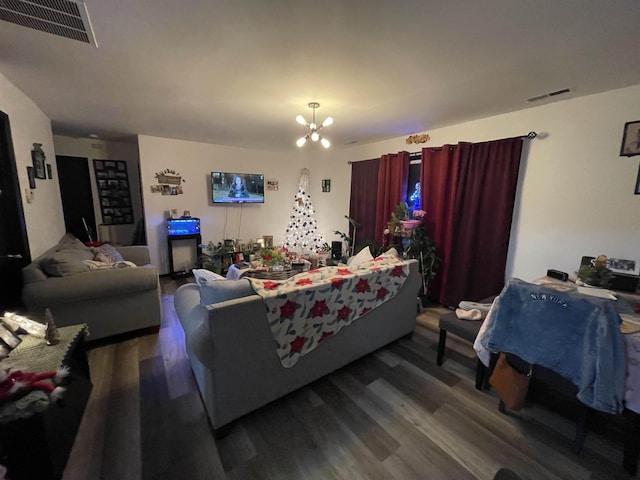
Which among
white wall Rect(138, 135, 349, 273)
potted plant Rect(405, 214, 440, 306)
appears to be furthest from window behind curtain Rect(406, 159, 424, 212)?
white wall Rect(138, 135, 349, 273)

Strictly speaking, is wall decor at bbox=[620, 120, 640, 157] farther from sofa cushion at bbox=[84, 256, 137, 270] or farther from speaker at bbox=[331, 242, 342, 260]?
sofa cushion at bbox=[84, 256, 137, 270]

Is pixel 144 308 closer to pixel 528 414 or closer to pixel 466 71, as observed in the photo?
pixel 528 414

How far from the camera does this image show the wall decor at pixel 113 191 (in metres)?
4.60

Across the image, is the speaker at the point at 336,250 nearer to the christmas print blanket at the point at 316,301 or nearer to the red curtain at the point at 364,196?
the red curtain at the point at 364,196

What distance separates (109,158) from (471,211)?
19.3 ft

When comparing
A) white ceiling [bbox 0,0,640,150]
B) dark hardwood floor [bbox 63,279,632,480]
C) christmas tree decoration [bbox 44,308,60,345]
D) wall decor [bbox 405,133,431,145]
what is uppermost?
white ceiling [bbox 0,0,640,150]

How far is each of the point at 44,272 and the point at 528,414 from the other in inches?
154

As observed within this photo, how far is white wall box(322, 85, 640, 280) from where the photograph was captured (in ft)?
7.17

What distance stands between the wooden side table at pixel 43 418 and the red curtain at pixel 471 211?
3.63 m

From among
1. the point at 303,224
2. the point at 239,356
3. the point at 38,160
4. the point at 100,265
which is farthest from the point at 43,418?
the point at 303,224

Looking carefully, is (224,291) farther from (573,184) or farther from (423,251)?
(573,184)

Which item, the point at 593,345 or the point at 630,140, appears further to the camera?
the point at 630,140

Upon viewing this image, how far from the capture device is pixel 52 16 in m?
1.35

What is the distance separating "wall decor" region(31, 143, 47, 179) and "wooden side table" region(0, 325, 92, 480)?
2070 millimetres
